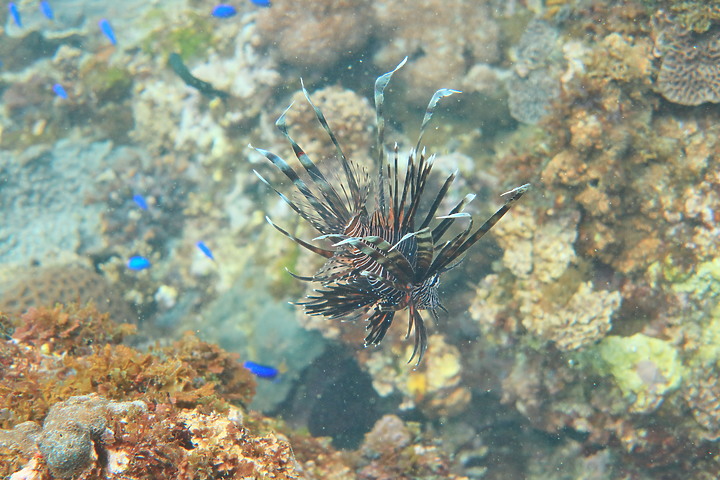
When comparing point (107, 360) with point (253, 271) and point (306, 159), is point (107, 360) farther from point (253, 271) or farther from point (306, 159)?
point (253, 271)

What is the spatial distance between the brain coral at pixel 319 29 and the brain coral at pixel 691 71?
12.7 ft

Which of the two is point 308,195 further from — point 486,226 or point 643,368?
point 643,368

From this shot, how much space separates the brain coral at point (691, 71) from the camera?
427 centimetres

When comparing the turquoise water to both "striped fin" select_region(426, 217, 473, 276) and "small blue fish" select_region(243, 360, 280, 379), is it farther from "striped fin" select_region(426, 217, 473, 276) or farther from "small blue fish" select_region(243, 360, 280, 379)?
"small blue fish" select_region(243, 360, 280, 379)

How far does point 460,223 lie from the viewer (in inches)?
196

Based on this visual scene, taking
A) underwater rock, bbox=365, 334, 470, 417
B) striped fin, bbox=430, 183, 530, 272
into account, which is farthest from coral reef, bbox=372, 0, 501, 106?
striped fin, bbox=430, 183, 530, 272

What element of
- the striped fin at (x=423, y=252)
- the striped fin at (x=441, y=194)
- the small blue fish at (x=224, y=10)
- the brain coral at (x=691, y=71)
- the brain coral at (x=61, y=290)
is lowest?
the striped fin at (x=423, y=252)

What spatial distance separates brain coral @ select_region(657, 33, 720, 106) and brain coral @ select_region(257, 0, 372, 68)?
3.88 m

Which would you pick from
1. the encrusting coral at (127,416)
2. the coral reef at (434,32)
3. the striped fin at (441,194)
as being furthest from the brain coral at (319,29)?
the encrusting coral at (127,416)

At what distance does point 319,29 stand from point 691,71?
4545 millimetres

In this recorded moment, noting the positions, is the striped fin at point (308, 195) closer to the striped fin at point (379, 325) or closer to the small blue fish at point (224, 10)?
the striped fin at point (379, 325)

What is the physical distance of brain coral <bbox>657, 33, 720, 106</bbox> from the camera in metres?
4.27

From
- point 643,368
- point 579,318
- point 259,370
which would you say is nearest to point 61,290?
point 259,370

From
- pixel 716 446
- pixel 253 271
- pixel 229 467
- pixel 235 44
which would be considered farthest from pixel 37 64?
pixel 716 446
